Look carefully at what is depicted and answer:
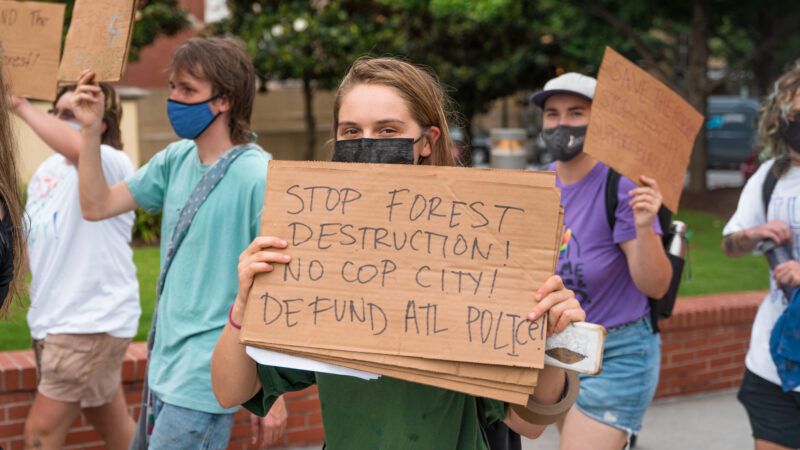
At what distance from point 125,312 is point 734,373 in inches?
→ 180

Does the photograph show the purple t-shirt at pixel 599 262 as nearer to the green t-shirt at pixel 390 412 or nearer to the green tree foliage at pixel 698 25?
the green t-shirt at pixel 390 412

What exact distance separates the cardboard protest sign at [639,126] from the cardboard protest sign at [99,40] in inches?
69.2

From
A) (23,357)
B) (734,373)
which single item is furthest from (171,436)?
(734,373)

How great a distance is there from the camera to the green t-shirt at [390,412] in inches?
90.0

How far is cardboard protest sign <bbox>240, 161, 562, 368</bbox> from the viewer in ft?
6.76

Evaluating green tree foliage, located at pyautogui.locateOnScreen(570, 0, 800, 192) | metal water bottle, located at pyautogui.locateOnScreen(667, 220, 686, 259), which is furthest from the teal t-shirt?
green tree foliage, located at pyautogui.locateOnScreen(570, 0, 800, 192)

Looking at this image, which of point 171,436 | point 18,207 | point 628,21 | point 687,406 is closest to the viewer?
point 18,207

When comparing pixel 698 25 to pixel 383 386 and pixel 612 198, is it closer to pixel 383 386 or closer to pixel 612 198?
pixel 612 198

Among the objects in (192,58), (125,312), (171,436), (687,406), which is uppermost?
(192,58)

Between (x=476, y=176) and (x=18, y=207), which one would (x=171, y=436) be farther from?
(x=476, y=176)

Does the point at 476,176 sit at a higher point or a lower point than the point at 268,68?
lower

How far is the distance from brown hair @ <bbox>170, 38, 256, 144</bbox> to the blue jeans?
1.01 m

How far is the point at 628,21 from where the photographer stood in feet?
50.7

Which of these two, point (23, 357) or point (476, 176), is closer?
point (476, 176)
